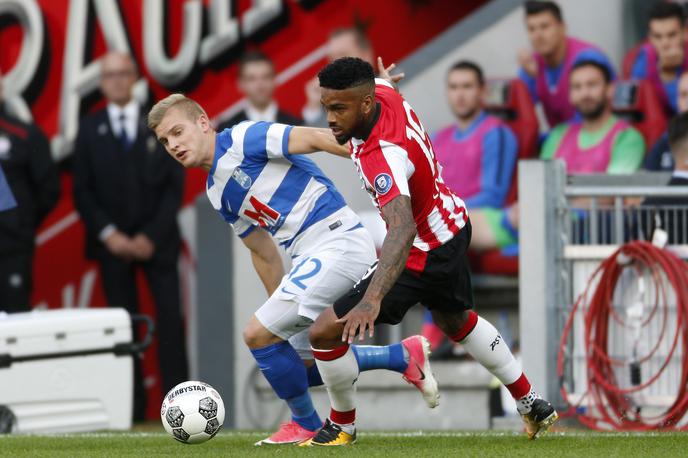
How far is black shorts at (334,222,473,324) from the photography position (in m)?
7.77

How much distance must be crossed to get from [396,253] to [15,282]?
6.37 m

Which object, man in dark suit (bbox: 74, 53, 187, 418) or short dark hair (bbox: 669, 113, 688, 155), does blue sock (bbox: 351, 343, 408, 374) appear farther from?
man in dark suit (bbox: 74, 53, 187, 418)

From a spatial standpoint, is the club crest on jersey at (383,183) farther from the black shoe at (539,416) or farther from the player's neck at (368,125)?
the black shoe at (539,416)

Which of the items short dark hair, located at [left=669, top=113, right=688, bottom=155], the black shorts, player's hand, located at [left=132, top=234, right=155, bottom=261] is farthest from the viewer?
player's hand, located at [left=132, top=234, right=155, bottom=261]

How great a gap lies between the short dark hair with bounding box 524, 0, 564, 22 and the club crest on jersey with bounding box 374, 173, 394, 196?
5491 millimetres

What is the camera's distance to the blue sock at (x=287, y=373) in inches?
328

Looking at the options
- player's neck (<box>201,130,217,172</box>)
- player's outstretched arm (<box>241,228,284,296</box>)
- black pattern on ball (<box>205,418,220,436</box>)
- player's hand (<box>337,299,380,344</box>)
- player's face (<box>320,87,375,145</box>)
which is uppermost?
player's face (<box>320,87,375,145</box>)

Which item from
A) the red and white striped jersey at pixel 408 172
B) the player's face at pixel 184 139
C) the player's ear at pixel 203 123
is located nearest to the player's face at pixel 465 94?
the player's ear at pixel 203 123

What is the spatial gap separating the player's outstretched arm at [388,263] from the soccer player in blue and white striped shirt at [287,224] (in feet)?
3.29

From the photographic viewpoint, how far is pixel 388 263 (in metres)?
7.25

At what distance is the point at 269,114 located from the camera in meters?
13.3

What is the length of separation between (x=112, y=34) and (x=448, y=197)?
7.30 meters

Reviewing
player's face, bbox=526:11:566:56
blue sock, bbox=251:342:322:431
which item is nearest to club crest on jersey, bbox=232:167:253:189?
blue sock, bbox=251:342:322:431

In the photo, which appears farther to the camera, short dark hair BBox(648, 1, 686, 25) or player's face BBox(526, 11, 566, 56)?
player's face BBox(526, 11, 566, 56)
